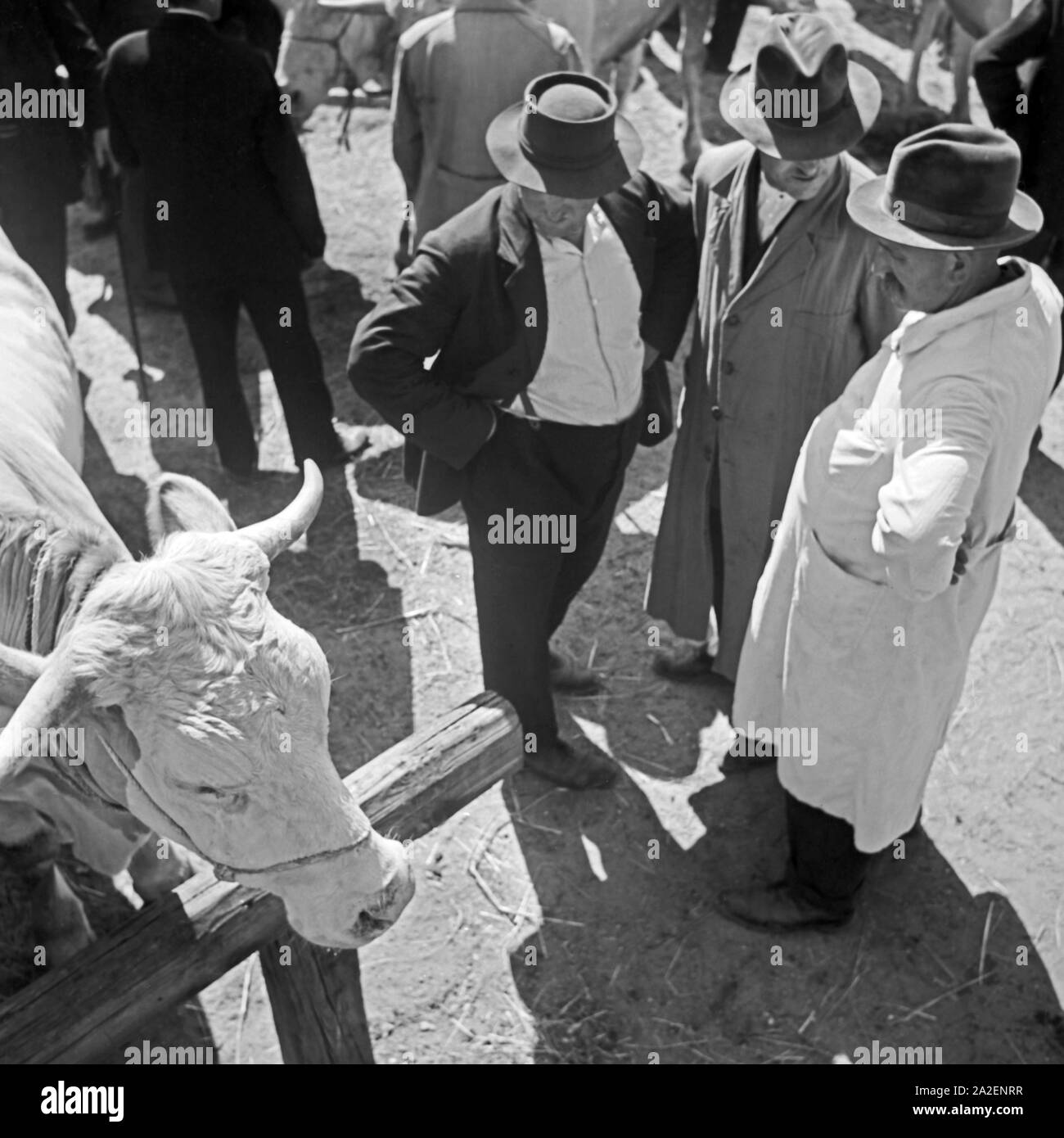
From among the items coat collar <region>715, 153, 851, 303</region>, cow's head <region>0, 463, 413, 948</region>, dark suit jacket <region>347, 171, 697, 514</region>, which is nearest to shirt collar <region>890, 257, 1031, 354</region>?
coat collar <region>715, 153, 851, 303</region>

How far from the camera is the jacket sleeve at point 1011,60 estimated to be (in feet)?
19.1

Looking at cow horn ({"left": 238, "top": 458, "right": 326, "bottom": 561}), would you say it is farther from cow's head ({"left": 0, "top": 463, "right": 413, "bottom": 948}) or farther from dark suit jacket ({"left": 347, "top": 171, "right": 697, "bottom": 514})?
dark suit jacket ({"left": 347, "top": 171, "right": 697, "bottom": 514})

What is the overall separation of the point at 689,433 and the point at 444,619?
1.52m

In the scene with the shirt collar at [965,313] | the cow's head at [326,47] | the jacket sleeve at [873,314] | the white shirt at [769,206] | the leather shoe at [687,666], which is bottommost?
the leather shoe at [687,666]

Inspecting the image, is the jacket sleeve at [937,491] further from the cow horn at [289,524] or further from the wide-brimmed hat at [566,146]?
the cow horn at [289,524]

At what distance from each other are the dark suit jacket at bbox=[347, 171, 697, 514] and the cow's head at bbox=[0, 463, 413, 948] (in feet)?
3.47

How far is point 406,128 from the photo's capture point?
6.11 m

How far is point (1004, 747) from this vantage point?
5125 mm

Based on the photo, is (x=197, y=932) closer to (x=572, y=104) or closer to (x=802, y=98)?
(x=572, y=104)

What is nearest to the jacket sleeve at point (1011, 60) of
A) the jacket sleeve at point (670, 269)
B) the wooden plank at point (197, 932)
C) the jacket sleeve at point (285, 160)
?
the jacket sleeve at point (670, 269)

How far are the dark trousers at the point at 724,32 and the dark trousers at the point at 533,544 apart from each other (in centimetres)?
643

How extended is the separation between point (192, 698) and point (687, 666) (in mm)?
2921

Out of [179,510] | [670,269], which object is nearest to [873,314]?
[670,269]
